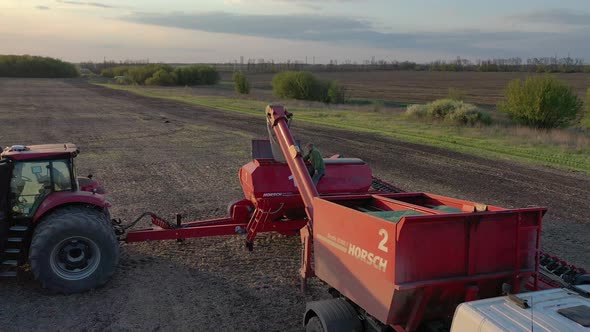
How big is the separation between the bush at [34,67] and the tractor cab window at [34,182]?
130432 mm

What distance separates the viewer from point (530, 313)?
329 centimetres

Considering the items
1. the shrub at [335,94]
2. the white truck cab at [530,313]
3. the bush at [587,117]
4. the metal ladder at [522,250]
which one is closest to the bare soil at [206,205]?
the metal ladder at [522,250]

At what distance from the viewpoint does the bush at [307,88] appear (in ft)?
169

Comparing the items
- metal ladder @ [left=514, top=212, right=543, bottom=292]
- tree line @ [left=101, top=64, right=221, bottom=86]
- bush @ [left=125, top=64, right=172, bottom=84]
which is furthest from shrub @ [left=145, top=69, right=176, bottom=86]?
metal ladder @ [left=514, top=212, right=543, bottom=292]

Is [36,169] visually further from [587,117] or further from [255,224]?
[587,117]

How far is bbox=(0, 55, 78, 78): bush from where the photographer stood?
121812 mm

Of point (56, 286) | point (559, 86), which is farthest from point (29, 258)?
point (559, 86)

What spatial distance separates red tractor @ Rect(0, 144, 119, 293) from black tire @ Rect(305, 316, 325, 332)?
10.5ft

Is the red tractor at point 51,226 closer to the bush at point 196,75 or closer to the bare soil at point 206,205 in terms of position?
the bare soil at point 206,205

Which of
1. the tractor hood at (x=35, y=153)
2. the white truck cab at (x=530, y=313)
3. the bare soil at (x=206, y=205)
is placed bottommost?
the bare soil at (x=206, y=205)

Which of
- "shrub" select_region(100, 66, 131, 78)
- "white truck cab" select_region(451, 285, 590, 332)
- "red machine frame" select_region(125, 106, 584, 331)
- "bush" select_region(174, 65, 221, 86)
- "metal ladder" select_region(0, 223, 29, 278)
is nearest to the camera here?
"white truck cab" select_region(451, 285, 590, 332)

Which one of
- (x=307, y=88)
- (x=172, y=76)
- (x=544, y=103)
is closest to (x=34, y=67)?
(x=172, y=76)

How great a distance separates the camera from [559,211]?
37.2ft

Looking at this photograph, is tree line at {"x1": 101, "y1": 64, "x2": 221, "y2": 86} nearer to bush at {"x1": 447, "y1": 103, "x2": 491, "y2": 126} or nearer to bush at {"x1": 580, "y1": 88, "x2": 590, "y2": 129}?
bush at {"x1": 447, "y1": 103, "x2": 491, "y2": 126}
